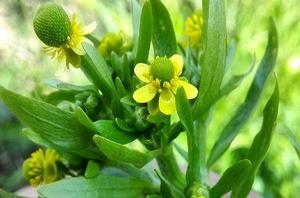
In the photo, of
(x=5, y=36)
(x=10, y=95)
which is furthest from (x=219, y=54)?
(x=5, y=36)

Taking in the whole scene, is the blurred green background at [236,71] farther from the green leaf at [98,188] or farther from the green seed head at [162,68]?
the green seed head at [162,68]

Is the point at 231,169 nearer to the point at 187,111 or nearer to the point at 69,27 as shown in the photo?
the point at 187,111

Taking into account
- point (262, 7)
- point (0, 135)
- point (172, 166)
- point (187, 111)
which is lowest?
point (0, 135)

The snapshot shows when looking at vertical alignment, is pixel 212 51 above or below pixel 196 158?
above

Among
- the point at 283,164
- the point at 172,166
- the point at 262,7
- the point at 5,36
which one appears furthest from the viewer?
the point at 5,36

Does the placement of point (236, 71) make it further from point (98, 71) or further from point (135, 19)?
point (98, 71)

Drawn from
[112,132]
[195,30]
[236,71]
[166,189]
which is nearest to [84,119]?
[112,132]
